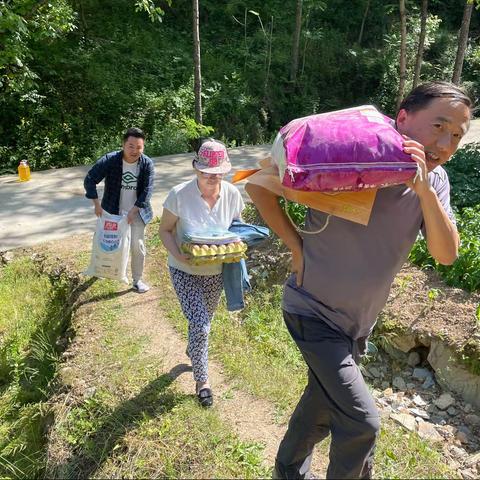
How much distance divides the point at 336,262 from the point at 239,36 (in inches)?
709

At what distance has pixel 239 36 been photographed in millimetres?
18969

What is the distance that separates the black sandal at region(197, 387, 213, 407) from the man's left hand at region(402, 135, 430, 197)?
7.37 feet

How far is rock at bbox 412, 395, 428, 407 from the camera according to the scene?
16.0 feet

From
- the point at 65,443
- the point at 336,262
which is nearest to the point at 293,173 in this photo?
the point at 336,262

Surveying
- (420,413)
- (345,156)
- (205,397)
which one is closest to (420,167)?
(345,156)

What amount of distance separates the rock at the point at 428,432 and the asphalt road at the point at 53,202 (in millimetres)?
4819

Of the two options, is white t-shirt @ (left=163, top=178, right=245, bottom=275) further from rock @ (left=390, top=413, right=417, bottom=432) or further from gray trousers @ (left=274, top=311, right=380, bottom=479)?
rock @ (left=390, top=413, right=417, bottom=432)

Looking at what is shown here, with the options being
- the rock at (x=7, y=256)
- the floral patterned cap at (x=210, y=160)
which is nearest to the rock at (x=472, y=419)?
the floral patterned cap at (x=210, y=160)

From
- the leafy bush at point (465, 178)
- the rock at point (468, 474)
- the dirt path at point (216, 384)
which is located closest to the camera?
the dirt path at point (216, 384)

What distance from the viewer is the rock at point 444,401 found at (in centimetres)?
483

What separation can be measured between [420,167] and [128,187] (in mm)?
3665

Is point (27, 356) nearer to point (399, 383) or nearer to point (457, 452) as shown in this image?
point (399, 383)

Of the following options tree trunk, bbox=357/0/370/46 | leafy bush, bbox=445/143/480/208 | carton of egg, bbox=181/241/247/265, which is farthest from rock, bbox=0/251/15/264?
tree trunk, bbox=357/0/370/46

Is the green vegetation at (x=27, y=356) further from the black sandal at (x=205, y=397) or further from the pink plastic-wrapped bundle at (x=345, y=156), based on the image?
the pink plastic-wrapped bundle at (x=345, y=156)
